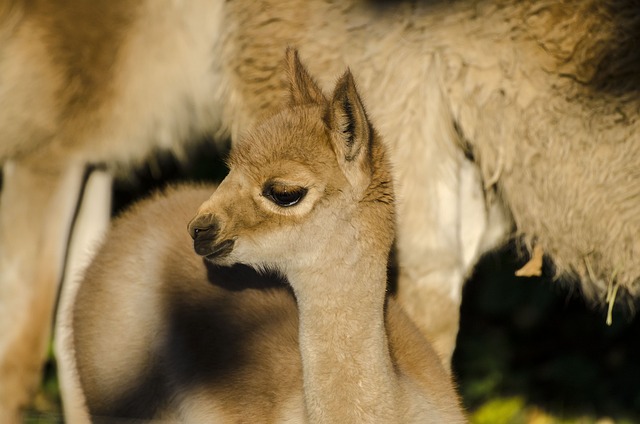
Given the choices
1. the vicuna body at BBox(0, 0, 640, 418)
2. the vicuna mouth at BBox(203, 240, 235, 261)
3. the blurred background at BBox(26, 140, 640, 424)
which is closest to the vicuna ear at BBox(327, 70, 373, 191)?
the vicuna mouth at BBox(203, 240, 235, 261)

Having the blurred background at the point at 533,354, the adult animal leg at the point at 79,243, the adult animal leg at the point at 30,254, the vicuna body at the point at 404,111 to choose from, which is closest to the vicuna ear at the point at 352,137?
the vicuna body at the point at 404,111

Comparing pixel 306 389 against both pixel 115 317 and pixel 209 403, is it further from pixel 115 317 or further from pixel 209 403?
pixel 115 317

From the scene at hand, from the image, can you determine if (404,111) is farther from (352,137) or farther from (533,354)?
(533,354)

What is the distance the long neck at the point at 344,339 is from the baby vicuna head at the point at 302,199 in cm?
4

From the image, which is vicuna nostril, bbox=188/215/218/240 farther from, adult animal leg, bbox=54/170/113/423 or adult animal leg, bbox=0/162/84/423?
adult animal leg, bbox=0/162/84/423

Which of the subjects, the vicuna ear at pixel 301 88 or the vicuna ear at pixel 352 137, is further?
the vicuna ear at pixel 301 88

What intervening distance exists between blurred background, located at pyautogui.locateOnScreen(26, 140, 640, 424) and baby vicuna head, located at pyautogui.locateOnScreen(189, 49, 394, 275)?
210 cm

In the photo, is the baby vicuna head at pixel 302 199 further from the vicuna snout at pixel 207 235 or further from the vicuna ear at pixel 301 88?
the vicuna ear at pixel 301 88

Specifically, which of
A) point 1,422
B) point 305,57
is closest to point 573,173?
point 305,57

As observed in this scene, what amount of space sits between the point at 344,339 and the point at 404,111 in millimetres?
1167

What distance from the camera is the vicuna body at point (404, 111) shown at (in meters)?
3.67

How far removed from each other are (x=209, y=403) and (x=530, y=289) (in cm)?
258

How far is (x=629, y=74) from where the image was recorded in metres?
3.60

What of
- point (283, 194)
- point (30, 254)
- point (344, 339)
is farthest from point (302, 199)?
point (30, 254)
